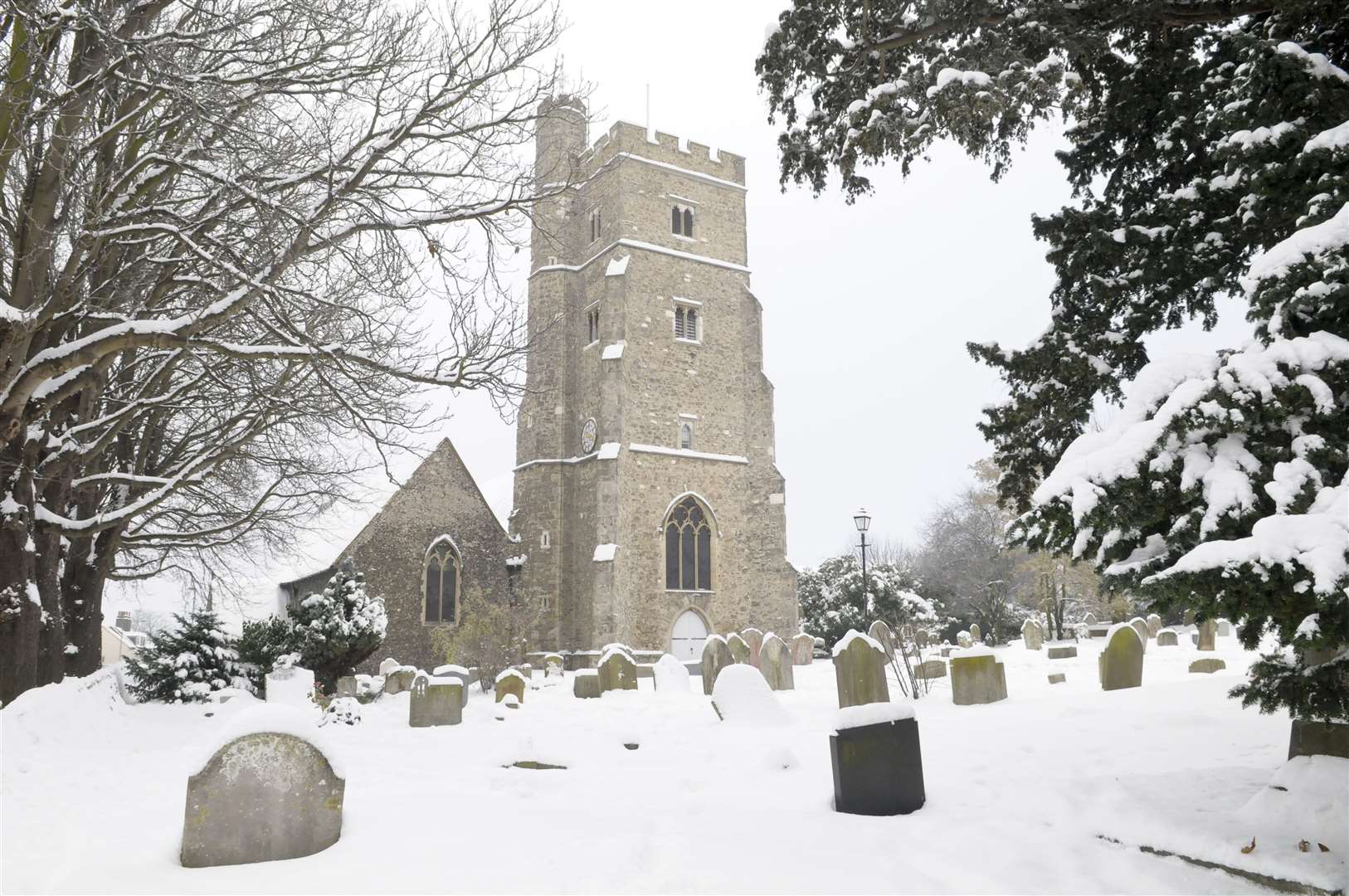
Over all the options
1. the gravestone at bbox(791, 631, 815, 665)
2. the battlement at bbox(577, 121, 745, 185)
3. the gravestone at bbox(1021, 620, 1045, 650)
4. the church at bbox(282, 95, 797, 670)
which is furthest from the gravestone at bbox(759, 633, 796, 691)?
the battlement at bbox(577, 121, 745, 185)

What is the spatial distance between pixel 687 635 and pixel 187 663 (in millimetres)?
14727

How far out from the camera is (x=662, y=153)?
95.0 feet

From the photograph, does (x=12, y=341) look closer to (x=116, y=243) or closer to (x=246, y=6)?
(x=116, y=243)

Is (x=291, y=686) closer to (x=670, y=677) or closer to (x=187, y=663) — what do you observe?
(x=187, y=663)

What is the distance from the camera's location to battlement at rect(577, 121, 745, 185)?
28.5 meters

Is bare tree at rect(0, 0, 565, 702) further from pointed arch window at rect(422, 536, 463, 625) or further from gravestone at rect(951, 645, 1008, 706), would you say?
pointed arch window at rect(422, 536, 463, 625)

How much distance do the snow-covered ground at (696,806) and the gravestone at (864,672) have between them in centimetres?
61

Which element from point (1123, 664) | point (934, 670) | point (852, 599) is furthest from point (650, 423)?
point (1123, 664)

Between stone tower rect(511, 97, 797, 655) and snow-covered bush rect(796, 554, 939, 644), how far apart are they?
2.30 m

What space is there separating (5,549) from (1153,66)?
36.4 feet

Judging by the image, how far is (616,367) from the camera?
84.9 feet

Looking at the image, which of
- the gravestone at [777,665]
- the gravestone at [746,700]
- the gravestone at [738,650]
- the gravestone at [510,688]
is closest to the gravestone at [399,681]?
the gravestone at [510,688]

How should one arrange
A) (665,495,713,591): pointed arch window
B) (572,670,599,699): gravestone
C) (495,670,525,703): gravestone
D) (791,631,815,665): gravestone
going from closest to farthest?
(495,670,525,703): gravestone
(572,670,599,699): gravestone
(791,631,815,665): gravestone
(665,495,713,591): pointed arch window

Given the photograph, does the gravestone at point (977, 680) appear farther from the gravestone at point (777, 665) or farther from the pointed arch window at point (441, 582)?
the pointed arch window at point (441, 582)
